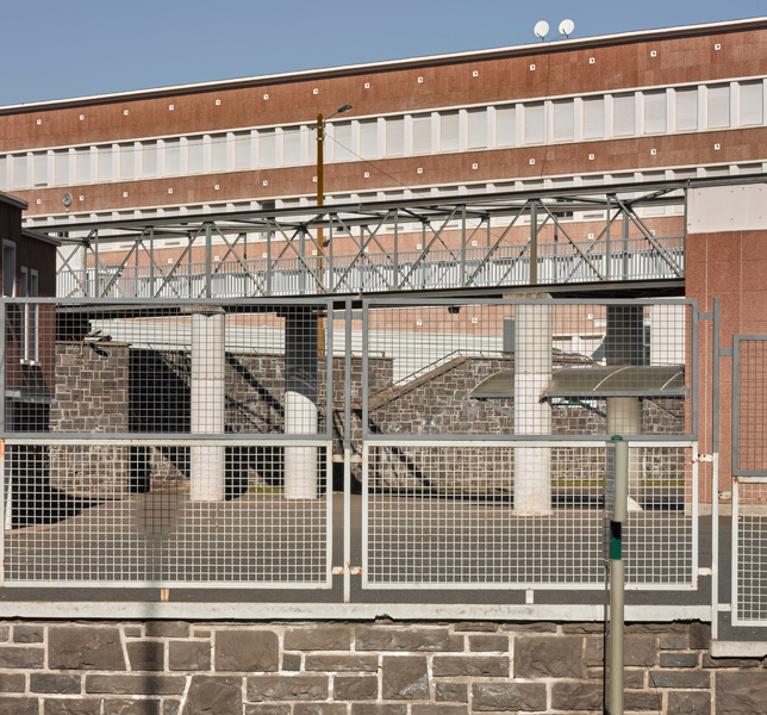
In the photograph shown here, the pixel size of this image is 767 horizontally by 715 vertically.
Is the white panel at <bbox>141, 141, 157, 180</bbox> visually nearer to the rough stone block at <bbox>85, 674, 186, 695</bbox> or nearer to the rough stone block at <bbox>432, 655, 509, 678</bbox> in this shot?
the rough stone block at <bbox>85, 674, 186, 695</bbox>

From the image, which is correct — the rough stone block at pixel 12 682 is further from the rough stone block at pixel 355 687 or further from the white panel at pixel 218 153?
the white panel at pixel 218 153

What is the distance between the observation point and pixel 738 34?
58531mm

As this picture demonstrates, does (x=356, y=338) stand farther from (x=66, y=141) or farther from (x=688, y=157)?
(x=66, y=141)

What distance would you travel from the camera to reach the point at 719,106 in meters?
59.2

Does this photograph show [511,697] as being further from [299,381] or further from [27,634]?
[299,381]

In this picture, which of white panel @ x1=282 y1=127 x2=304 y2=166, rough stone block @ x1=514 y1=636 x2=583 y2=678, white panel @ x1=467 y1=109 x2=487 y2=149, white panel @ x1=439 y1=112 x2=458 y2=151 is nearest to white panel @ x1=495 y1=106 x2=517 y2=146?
white panel @ x1=467 y1=109 x2=487 y2=149

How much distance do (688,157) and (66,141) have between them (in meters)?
28.1

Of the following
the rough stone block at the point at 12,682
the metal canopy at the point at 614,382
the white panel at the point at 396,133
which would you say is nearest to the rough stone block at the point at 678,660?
the rough stone block at the point at 12,682

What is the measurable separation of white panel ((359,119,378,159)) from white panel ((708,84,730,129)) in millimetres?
13665

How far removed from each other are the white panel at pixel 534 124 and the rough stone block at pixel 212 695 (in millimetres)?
51226

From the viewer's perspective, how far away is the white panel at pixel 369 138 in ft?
216

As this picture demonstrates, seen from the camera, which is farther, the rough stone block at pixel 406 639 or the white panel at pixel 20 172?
the white panel at pixel 20 172

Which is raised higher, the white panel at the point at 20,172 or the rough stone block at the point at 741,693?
the white panel at the point at 20,172

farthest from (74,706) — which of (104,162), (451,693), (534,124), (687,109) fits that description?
(104,162)
